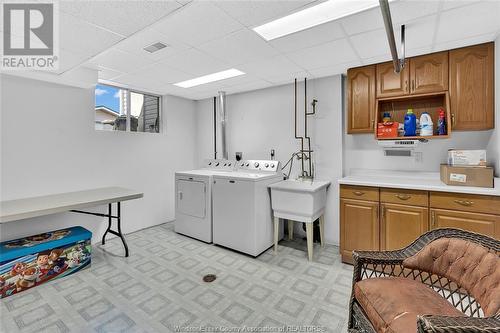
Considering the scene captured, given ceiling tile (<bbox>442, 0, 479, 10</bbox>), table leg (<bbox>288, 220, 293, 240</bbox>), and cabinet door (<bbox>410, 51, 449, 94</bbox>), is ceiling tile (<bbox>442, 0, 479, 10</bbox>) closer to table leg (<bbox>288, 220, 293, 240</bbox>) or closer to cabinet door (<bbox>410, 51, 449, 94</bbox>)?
cabinet door (<bbox>410, 51, 449, 94</bbox>)

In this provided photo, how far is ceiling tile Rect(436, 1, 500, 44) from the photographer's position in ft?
5.78

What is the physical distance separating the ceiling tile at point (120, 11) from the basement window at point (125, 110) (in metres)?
2.12

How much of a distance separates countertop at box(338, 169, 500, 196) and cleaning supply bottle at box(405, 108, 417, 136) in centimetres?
53

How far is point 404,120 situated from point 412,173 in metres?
0.65

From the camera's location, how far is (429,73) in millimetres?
2572

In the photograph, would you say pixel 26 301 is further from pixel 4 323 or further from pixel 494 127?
pixel 494 127

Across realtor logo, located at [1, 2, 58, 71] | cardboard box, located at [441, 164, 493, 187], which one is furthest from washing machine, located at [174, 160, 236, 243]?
cardboard box, located at [441, 164, 493, 187]

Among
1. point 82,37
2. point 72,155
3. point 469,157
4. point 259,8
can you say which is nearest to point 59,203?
point 72,155

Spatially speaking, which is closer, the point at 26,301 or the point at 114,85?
the point at 26,301

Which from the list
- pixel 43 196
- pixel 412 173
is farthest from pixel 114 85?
pixel 412 173

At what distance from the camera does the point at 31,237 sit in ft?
8.79

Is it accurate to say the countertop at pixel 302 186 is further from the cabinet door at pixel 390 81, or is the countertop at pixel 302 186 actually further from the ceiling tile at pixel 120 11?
the ceiling tile at pixel 120 11

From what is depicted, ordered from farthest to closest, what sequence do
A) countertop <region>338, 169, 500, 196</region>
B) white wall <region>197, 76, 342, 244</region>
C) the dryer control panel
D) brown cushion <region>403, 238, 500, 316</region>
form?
the dryer control panel
white wall <region>197, 76, 342, 244</region>
countertop <region>338, 169, 500, 196</region>
brown cushion <region>403, 238, 500, 316</region>

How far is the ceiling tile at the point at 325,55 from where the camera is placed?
7.79 ft
